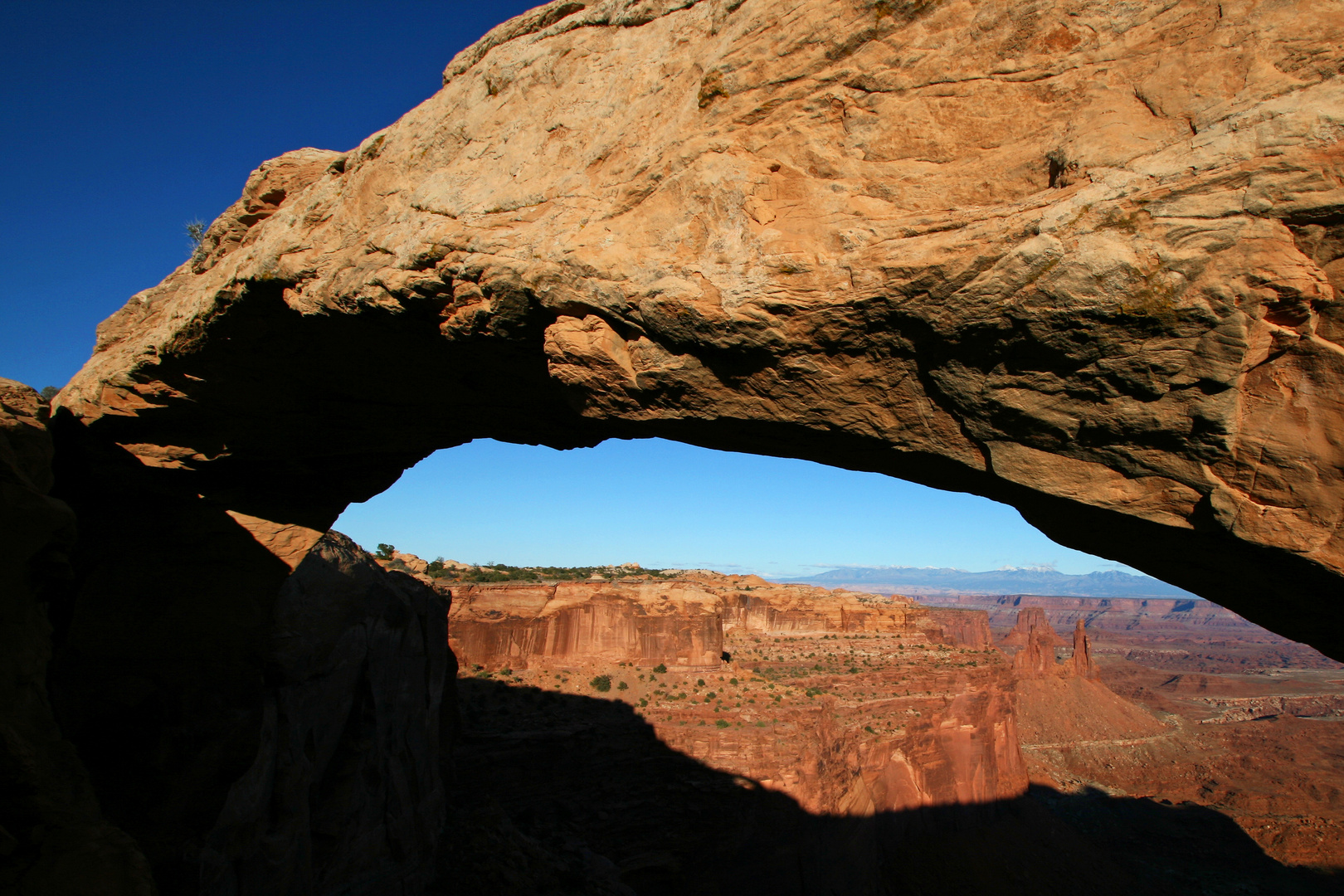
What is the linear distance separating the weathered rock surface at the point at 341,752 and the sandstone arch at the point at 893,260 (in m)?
4.84

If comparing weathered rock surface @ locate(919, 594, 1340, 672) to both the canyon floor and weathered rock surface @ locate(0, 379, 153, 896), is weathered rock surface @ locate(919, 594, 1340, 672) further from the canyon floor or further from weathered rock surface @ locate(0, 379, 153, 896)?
weathered rock surface @ locate(0, 379, 153, 896)

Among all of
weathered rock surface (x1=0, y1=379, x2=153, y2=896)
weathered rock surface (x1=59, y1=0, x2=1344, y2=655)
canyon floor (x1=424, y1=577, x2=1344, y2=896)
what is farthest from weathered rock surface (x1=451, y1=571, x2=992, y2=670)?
weathered rock surface (x1=59, y1=0, x2=1344, y2=655)

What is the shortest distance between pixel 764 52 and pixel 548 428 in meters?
3.66

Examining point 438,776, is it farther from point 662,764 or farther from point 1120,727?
point 1120,727

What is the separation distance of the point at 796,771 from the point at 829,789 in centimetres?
A: 181

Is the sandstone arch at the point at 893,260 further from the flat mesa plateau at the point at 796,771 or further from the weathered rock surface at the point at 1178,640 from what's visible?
the weathered rock surface at the point at 1178,640

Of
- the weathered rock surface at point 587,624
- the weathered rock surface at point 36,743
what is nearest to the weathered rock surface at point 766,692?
the weathered rock surface at point 587,624

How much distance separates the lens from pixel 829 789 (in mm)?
20531

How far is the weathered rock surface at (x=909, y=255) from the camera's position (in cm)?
271

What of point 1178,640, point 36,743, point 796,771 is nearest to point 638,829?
point 796,771

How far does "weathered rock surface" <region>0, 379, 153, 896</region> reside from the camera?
405cm

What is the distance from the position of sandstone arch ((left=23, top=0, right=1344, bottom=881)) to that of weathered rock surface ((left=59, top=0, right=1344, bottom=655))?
0.05ft

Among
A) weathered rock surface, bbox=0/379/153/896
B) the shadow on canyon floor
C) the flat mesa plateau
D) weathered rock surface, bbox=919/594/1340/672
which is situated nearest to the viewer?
weathered rock surface, bbox=0/379/153/896

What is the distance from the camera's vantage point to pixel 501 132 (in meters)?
4.72
